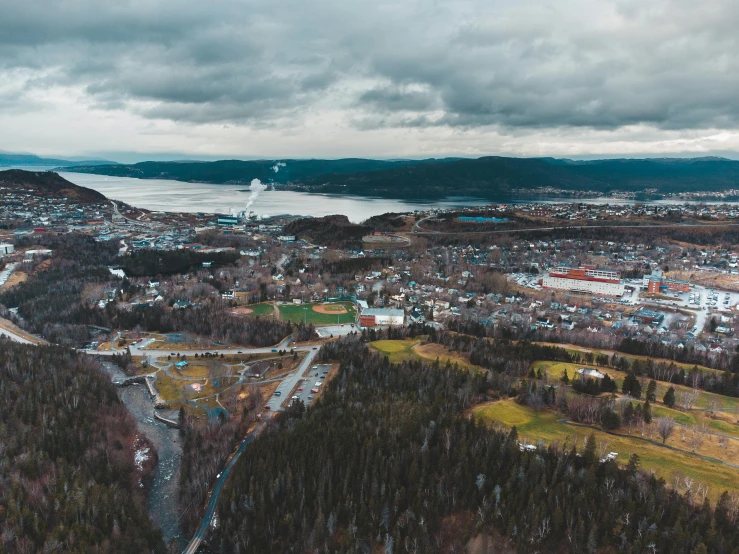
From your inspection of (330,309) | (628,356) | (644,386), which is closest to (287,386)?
(330,309)

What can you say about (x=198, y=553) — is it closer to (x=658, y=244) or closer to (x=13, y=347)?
(x=13, y=347)

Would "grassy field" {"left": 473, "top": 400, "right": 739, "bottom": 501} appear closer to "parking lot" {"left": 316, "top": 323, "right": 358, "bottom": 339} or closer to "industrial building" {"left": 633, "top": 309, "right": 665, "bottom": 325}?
"parking lot" {"left": 316, "top": 323, "right": 358, "bottom": 339}

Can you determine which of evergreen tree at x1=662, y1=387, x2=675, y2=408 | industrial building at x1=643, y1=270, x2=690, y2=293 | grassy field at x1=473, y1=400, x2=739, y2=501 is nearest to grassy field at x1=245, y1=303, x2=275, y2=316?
grassy field at x1=473, y1=400, x2=739, y2=501

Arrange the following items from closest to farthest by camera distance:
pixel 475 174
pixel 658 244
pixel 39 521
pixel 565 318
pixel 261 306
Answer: pixel 39 521 < pixel 565 318 < pixel 261 306 < pixel 658 244 < pixel 475 174

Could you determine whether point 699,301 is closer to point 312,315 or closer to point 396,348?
point 396,348

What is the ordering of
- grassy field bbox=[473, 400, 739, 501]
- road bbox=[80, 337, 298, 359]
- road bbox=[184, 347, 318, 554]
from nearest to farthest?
road bbox=[184, 347, 318, 554] → grassy field bbox=[473, 400, 739, 501] → road bbox=[80, 337, 298, 359]

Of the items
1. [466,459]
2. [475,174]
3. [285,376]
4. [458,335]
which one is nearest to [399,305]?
[458,335]
